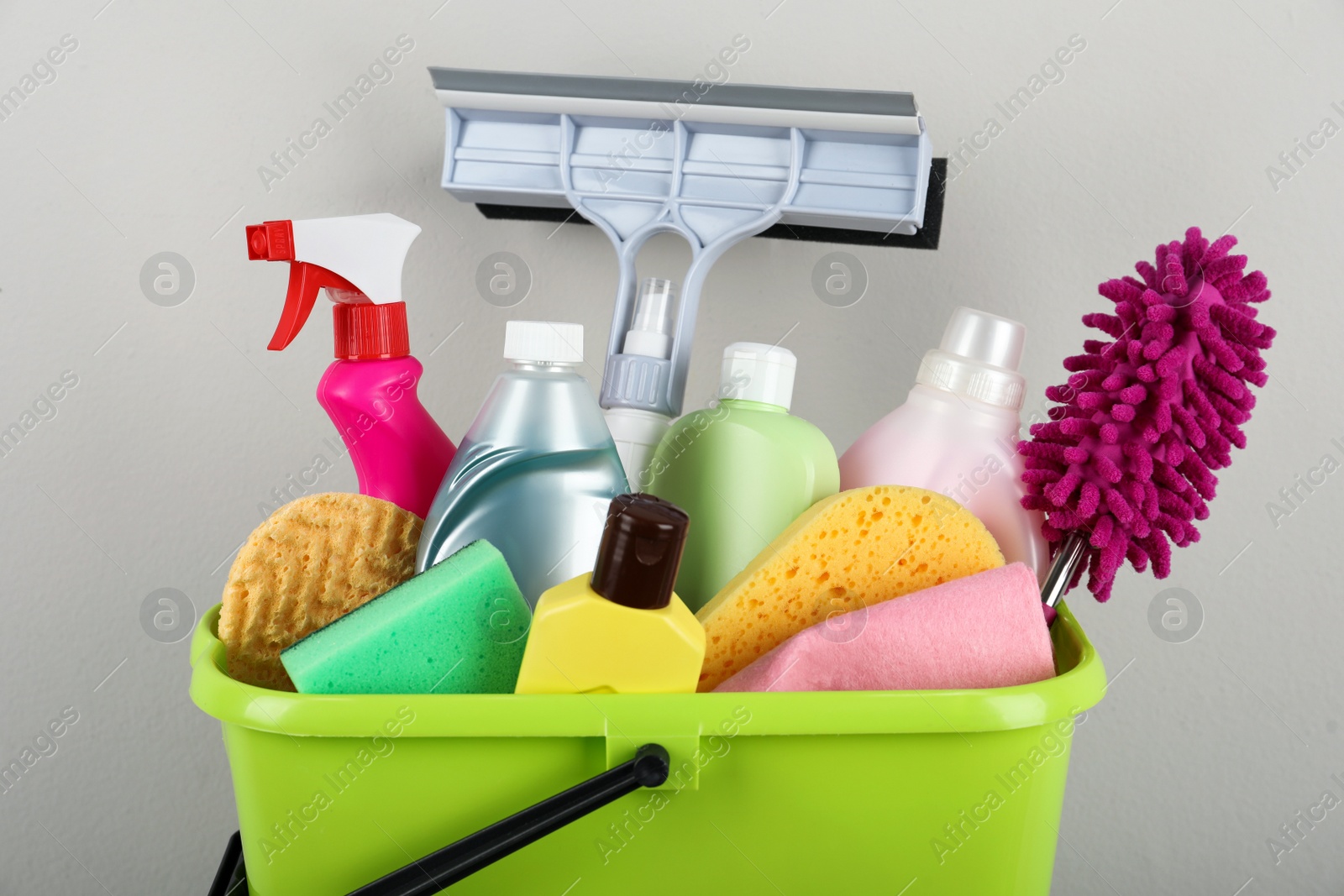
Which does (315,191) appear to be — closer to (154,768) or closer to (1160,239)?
(154,768)

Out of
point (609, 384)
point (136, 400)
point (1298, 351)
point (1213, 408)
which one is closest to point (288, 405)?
point (136, 400)

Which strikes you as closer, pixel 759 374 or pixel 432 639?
pixel 432 639

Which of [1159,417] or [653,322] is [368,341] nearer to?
[653,322]

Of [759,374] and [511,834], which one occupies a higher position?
[759,374]

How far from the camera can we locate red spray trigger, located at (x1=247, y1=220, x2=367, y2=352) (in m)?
0.43

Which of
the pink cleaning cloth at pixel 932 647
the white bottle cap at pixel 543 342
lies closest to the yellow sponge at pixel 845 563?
the pink cleaning cloth at pixel 932 647

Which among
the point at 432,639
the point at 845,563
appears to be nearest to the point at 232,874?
the point at 432,639

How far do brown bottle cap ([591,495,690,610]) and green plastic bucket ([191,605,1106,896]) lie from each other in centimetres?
4

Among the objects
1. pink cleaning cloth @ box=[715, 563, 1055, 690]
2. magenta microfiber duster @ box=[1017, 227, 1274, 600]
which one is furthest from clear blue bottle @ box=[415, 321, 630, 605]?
→ magenta microfiber duster @ box=[1017, 227, 1274, 600]

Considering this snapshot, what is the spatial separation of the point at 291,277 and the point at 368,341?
46 millimetres

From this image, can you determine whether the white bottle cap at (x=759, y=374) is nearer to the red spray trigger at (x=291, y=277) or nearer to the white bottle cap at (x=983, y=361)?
the white bottle cap at (x=983, y=361)

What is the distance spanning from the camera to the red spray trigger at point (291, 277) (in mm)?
434

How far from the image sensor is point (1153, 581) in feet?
2.00

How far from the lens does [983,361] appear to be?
476 mm
